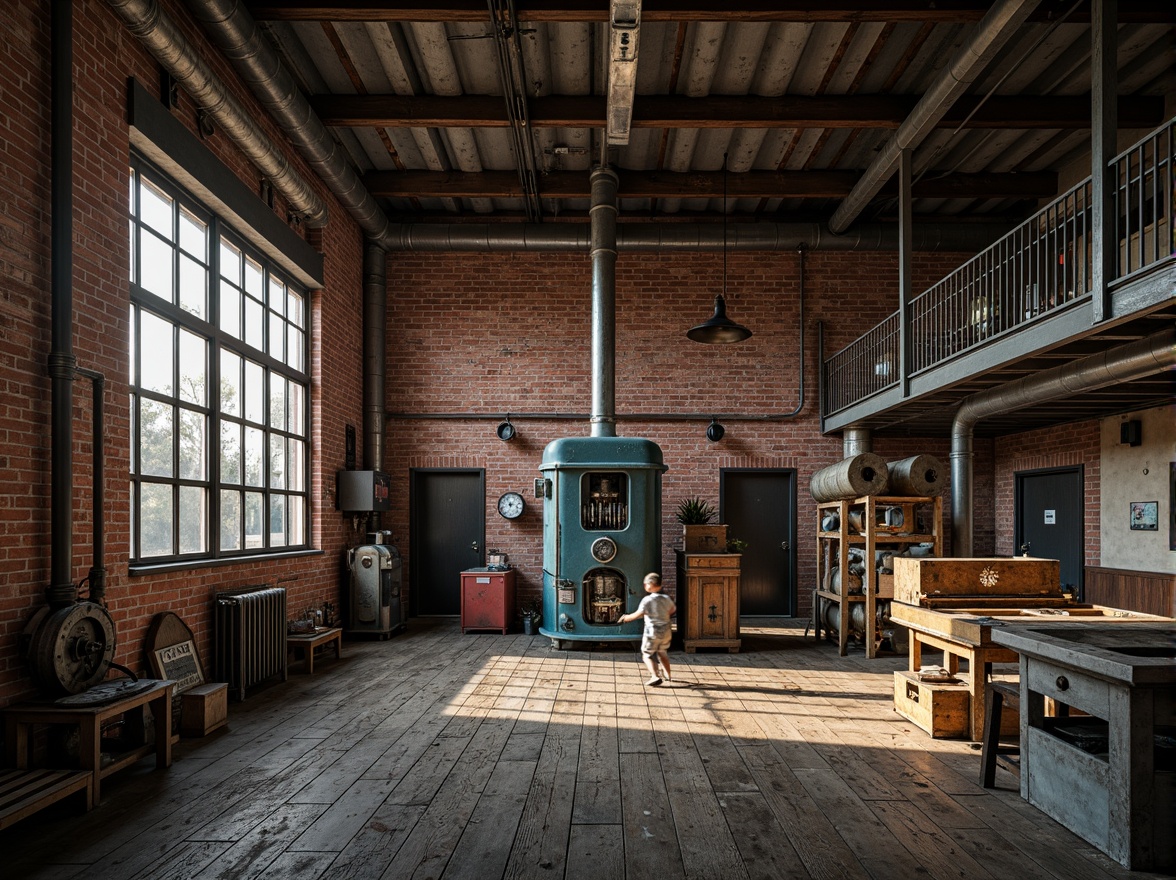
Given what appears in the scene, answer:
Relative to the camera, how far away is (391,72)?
708cm

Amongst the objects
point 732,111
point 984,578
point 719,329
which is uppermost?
point 732,111

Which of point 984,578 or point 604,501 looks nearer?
point 984,578

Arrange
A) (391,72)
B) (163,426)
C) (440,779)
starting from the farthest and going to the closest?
(391,72), (163,426), (440,779)

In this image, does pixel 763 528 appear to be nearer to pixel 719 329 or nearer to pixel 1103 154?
pixel 719 329

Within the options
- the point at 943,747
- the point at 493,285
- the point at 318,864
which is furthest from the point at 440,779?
the point at 493,285

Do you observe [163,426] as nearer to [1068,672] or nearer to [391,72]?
[391,72]

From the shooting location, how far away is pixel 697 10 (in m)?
5.77

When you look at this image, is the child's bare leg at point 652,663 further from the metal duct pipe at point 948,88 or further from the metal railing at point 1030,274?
the metal duct pipe at point 948,88

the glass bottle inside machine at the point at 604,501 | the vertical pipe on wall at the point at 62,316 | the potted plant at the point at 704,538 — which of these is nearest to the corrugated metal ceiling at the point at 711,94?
the vertical pipe on wall at the point at 62,316

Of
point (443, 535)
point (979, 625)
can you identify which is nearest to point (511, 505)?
point (443, 535)

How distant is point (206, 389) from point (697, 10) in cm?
512

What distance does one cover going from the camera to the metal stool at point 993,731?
3887mm

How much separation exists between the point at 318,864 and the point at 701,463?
25.6 ft

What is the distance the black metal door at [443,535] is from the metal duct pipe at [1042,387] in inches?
238
